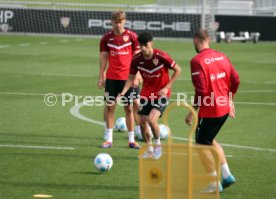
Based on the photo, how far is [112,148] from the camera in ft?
52.0

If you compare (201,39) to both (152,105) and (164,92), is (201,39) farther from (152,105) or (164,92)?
(152,105)

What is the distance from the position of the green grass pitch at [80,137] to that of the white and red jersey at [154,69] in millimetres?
1298

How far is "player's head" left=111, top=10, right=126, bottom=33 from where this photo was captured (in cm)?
1574

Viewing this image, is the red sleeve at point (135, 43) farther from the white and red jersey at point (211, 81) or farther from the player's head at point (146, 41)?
the white and red jersey at point (211, 81)

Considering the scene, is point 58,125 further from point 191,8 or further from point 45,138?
point 191,8

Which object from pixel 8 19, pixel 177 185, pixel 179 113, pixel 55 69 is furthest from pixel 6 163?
pixel 8 19

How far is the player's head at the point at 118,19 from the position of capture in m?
15.7

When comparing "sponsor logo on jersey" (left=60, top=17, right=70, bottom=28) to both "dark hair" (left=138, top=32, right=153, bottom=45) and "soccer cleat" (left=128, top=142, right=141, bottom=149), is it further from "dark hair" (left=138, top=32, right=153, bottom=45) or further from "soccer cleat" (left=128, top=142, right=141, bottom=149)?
"dark hair" (left=138, top=32, right=153, bottom=45)

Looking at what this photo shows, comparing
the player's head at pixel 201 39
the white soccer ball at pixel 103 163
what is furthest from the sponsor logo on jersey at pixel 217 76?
the white soccer ball at pixel 103 163

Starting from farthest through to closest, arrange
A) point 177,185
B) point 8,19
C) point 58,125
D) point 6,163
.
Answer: point 8,19
point 58,125
point 6,163
point 177,185

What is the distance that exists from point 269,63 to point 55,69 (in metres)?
9.32

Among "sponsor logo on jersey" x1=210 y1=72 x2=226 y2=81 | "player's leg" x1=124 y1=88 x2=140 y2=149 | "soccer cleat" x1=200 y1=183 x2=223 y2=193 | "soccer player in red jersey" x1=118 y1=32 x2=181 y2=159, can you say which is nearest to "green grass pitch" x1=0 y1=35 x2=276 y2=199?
"player's leg" x1=124 y1=88 x2=140 y2=149

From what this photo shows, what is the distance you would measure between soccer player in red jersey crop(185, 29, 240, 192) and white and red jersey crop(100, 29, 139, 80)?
14.5ft

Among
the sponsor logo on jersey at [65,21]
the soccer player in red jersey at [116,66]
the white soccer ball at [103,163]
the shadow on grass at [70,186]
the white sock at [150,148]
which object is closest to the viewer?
the white sock at [150,148]
